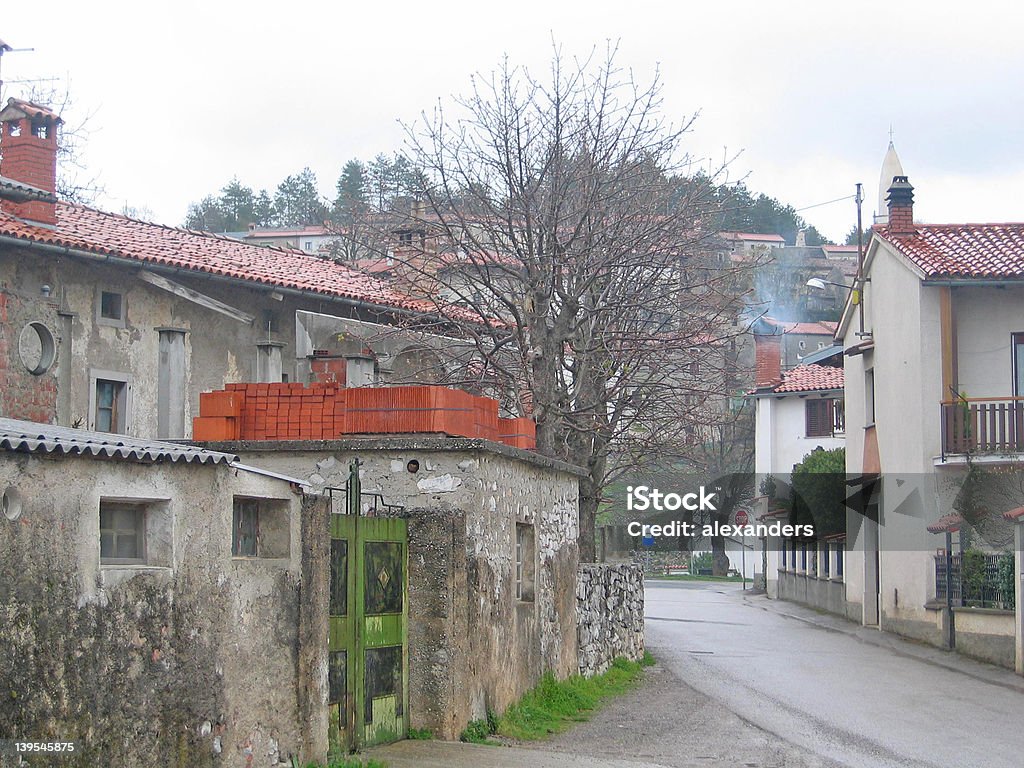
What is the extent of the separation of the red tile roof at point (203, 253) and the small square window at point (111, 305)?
0.82 m

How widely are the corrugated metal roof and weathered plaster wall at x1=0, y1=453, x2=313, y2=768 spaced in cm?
7

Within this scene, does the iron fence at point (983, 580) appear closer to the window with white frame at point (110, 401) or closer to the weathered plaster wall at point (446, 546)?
the weathered plaster wall at point (446, 546)

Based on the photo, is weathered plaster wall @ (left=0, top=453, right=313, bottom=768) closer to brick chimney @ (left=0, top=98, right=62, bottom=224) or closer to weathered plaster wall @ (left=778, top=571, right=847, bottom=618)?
brick chimney @ (left=0, top=98, right=62, bottom=224)

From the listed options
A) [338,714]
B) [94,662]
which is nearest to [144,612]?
[94,662]

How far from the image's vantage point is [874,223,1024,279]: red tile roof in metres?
28.0

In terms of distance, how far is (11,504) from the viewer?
6863 millimetres

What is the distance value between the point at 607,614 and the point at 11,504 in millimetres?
14286

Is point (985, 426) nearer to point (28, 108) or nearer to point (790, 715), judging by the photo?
point (790, 715)

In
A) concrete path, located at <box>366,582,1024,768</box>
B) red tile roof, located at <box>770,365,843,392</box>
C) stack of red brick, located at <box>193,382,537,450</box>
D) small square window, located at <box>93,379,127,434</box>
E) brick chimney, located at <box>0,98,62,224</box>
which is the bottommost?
concrete path, located at <box>366,582,1024,768</box>

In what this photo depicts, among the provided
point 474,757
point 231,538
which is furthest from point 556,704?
point 231,538

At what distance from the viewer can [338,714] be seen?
10195 mm

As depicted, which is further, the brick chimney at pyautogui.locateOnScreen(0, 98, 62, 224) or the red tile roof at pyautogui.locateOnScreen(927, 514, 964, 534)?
the red tile roof at pyautogui.locateOnScreen(927, 514, 964, 534)

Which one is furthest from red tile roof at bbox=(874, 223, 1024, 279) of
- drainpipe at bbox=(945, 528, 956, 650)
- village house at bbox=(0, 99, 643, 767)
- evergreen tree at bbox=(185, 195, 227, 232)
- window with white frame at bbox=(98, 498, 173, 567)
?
evergreen tree at bbox=(185, 195, 227, 232)
